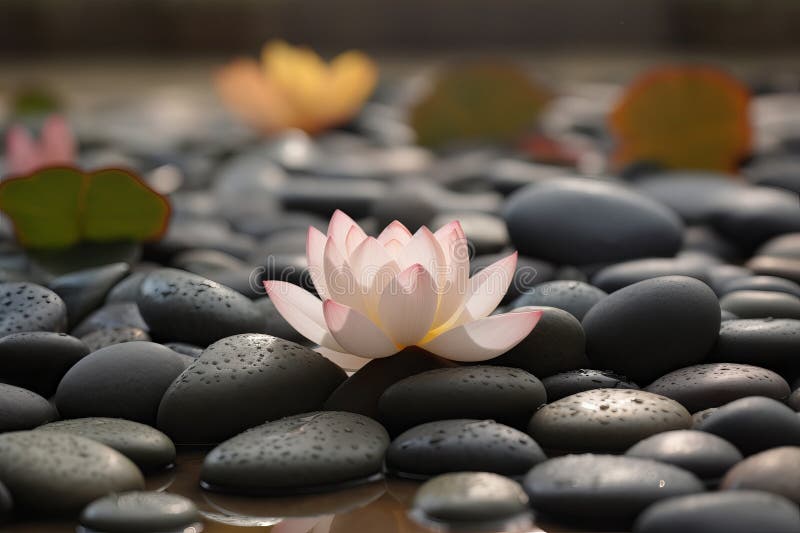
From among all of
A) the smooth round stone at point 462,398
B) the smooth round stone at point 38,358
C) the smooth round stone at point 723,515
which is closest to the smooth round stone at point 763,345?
the smooth round stone at point 462,398

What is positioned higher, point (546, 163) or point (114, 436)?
point (546, 163)

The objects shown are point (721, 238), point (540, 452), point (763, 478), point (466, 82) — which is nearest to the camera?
point (763, 478)

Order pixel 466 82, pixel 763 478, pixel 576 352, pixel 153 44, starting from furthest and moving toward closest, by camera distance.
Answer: pixel 153 44 → pixel 466 82 → pixel 576 352 → pixel 763 478

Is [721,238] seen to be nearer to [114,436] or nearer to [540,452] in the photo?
[540,452]

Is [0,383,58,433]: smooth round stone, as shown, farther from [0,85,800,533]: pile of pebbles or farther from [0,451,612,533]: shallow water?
[0,451,612,533]: shallow water

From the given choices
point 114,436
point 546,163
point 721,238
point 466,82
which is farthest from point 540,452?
point 466,82

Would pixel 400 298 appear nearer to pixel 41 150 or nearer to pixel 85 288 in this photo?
pixel 85 288
